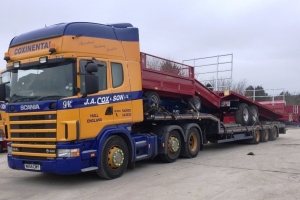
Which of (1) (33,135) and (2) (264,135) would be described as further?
(2) (264,135)

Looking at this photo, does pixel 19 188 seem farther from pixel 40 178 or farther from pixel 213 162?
pixel 213 162

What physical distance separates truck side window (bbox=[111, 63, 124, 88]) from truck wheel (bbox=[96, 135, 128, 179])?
1268 mm

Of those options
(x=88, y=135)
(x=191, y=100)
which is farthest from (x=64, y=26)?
(x=191, y=100)

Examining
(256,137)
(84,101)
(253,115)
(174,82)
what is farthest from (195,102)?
(84,101)

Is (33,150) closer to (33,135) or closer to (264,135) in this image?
(33,135)

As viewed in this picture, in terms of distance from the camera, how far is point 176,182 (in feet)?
24.1

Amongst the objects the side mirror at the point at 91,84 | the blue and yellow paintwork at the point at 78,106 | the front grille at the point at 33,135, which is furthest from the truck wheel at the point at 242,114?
the front grille at the point at 33,135

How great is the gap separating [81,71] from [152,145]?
3.18 metres

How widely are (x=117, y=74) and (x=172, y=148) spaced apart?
308 centimetres

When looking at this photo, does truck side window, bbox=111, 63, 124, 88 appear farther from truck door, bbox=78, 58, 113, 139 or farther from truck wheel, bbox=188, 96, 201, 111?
truck wheel, bbox=188, 96, 201, 111

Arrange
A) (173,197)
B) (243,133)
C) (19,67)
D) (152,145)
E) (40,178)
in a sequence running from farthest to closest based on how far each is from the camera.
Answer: (243,133) → (152,145) → (40,178) → (19,67) → (173,197)

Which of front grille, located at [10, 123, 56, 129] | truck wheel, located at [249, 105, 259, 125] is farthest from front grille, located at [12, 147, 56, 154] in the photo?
truck wheel, located at [249, 105, 259, 125]

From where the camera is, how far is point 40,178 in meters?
8.36

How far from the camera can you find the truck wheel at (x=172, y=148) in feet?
32.3
